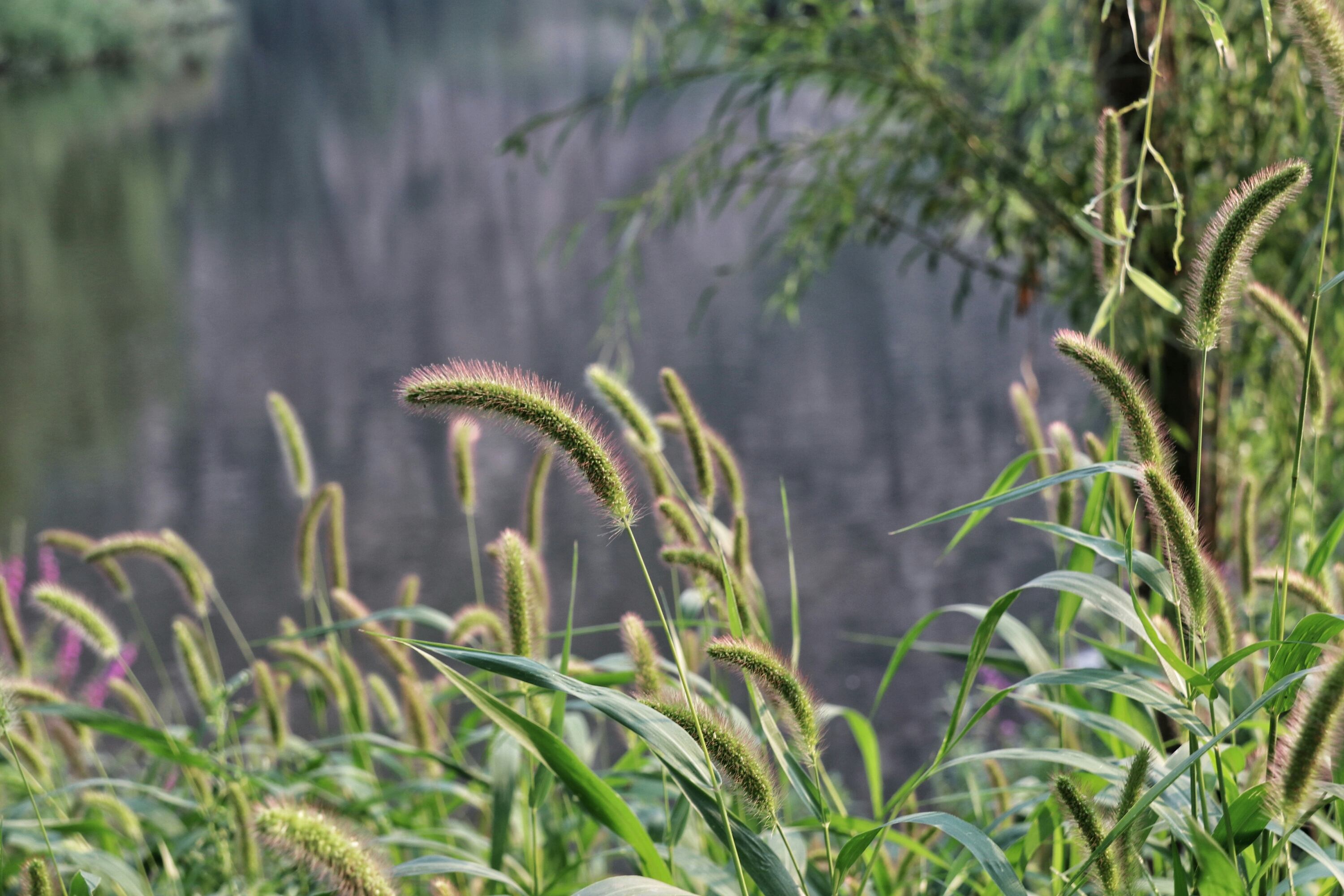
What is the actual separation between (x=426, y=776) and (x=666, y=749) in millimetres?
891

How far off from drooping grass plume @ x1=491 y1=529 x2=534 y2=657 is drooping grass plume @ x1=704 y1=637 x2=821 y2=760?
0.56 ft

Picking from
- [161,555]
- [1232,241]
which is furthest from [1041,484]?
[161,555]

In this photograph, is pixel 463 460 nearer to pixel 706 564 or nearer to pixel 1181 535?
pixel 706 564

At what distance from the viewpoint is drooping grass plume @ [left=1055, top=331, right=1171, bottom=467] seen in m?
0.64

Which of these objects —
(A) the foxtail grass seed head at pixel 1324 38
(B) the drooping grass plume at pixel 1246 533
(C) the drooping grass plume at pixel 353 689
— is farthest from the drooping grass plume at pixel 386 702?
(A) the foxtail grass seed head at pixel 1324 38

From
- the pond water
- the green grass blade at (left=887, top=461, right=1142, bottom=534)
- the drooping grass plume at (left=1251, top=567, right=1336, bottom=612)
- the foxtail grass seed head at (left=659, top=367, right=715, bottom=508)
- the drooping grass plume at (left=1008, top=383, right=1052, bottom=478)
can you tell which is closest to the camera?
the green grass blade at (left=887, top=461, right=1142, bottom=534)

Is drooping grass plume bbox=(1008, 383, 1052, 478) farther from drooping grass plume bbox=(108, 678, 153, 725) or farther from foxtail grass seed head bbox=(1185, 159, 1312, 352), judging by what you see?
drooping grass plume bbox=(108, 678, 153, 725)

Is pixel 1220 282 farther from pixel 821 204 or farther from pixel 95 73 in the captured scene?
pixel 95 73

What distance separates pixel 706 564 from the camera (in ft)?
2.77

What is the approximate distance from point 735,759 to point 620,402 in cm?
30

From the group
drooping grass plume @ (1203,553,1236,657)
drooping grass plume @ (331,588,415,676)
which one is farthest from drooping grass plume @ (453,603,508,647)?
drooping grass plume @ (1203,553,1236,657)

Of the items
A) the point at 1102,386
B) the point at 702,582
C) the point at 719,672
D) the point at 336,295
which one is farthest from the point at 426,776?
the point at 336,295

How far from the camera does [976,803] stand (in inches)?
43.8

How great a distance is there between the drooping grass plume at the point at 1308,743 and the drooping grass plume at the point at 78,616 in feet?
3.30
